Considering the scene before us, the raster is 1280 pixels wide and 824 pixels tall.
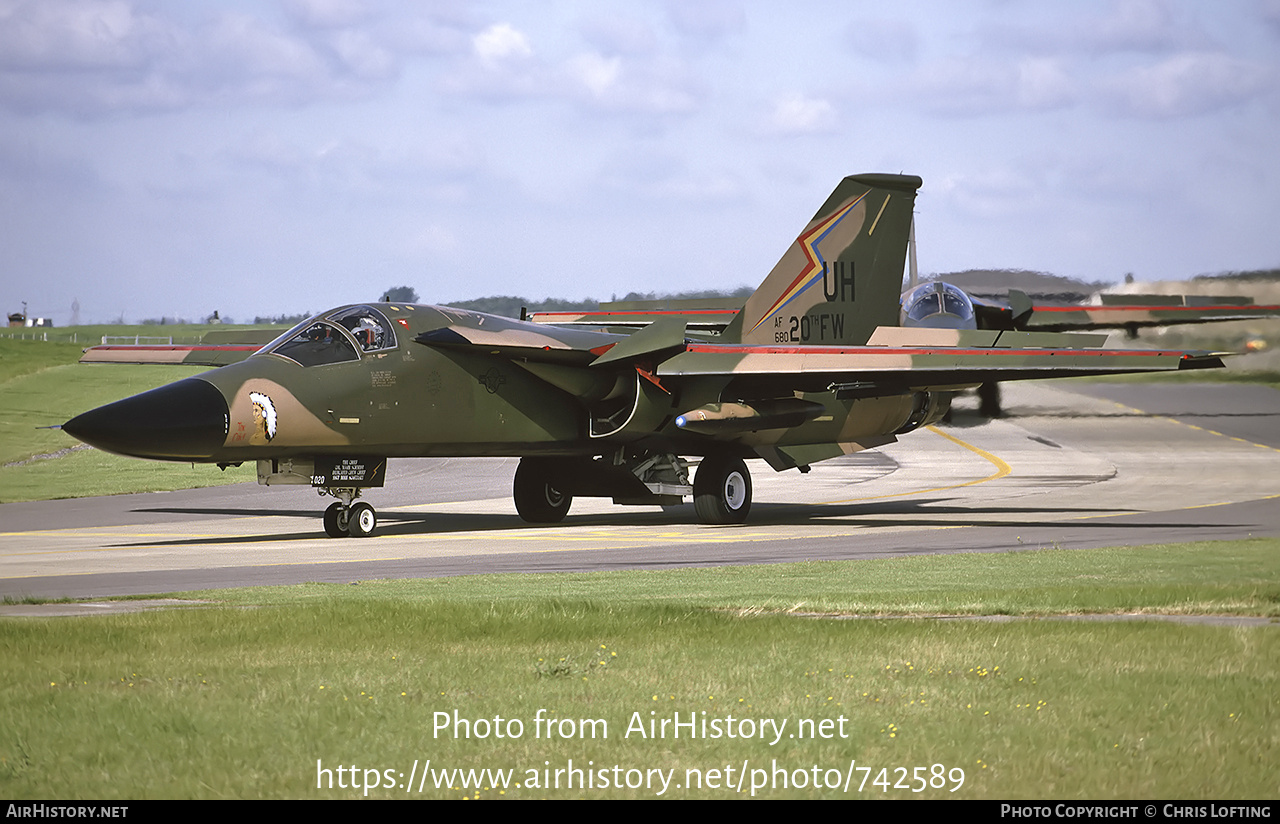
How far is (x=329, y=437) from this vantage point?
1914 cm

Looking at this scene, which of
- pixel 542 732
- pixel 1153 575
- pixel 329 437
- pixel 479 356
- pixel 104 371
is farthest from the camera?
pixel 104 371

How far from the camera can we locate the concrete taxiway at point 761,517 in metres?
16.2

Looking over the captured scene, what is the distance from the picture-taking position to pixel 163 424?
17094 millimetres

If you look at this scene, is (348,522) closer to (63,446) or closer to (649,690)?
(649,690)

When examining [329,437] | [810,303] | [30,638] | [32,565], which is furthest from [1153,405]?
[30,638]

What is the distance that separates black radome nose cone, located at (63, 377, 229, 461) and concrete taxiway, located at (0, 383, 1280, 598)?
138cm

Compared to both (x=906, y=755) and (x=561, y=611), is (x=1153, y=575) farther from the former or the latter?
(x=906, y=755)

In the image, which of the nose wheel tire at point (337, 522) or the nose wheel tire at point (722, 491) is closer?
the nose wheel tire at point (337, 522)

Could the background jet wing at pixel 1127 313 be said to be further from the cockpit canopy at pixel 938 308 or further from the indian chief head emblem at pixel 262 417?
the indian chief head emblem at pixel 262 417

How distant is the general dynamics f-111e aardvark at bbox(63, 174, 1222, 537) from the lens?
18562mm

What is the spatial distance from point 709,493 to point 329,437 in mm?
6947

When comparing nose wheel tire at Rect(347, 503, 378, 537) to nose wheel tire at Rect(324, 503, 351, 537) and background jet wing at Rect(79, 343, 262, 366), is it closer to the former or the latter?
nose wheel tire at Rect(324, 503, 351, 537)

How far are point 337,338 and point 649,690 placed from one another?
41.9 ft

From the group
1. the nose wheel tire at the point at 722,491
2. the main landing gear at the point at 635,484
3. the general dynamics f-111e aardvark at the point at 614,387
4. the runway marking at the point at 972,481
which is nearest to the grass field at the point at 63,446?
the general dynamics f-111e aardvark at the point at 614,387
